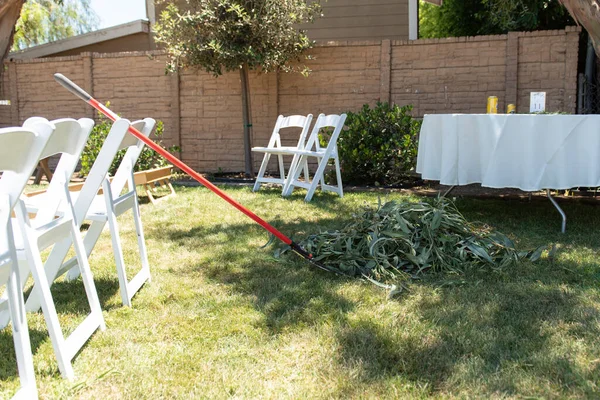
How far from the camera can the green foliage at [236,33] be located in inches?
286

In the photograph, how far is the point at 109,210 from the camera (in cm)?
269

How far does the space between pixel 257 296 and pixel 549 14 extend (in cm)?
836

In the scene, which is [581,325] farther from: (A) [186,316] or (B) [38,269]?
(B) [38,269]

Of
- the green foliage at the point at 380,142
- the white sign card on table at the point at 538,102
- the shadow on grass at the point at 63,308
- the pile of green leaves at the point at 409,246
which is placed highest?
the white sign card on table at the point at 538,102

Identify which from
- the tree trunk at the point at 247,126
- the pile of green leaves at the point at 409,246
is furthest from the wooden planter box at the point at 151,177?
the pile of green leaves at the point at 409,246

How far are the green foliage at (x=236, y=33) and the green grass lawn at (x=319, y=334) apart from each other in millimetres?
4220

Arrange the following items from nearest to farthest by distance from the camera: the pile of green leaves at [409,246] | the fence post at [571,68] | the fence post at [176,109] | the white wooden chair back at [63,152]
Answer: the white wooden chair back at [63,152] < the pile of green leaves at [409,246] < the fence post at [571,68] < the fence post at [176,109]

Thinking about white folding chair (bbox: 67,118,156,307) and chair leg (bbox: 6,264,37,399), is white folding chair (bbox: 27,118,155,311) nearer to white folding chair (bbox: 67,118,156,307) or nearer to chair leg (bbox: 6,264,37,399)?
white folding chair (bbox: 67,118,156,307)

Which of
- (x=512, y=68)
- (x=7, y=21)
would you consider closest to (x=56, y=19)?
(x=7, y=21)

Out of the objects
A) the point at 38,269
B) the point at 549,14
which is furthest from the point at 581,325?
the point at 549,14

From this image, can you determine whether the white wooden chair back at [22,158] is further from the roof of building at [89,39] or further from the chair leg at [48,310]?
the roof of building at [89,39]

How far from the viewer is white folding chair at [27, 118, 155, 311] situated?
98.3 inches

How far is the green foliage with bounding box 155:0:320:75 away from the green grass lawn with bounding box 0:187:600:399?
166 inches

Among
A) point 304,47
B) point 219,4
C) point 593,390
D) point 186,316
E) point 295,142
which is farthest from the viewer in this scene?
point 295,142
